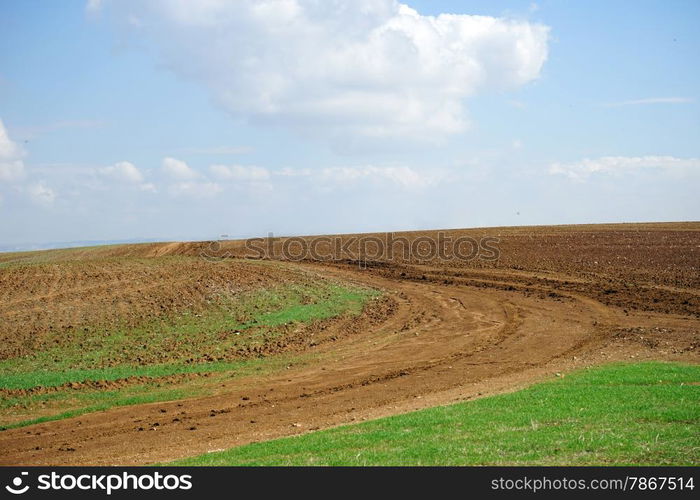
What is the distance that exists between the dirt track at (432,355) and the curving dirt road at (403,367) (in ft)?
0.17

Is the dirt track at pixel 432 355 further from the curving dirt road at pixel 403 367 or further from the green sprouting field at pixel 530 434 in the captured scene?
the green sprouting field at pixel 530 434

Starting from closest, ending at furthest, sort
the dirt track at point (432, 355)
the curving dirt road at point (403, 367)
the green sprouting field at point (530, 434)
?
the green sprouting field at point (530, 434)
the curving dirt road at point (403, 367)
the dirt track at point (432, 355)

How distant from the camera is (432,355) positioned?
20766 millimetres

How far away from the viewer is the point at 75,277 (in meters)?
35.5

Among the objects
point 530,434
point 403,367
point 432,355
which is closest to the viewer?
point 530,434

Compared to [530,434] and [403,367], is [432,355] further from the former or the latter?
[530,434]

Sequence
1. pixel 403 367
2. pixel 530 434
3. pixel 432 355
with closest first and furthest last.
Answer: pixel 530 434 < pixel 403 367 < pixel 432 355

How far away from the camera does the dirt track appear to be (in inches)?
536

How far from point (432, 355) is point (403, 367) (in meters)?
1.83

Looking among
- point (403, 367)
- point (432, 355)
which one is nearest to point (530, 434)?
point (403, 367)

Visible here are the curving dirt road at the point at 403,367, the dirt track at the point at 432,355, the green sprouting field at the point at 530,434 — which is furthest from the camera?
the dirt track at the point at 432,355

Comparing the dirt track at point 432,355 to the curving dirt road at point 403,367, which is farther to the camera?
the dirt track at point 432,355

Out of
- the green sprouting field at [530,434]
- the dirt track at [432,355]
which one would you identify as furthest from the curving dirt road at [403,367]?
the green sprouting field at [530,434]

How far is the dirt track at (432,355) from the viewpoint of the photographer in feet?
44.7
